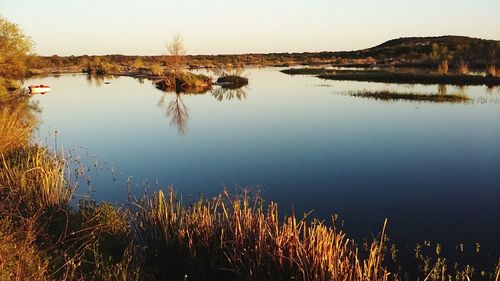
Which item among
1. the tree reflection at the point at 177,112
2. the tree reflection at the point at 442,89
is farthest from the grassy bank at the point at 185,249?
the tree reflection at the point at 442,89

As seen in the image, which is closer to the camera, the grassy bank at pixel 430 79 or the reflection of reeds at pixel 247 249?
the reflection of reeds at pixel 247 249

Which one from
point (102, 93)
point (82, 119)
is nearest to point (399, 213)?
point (82, 119)

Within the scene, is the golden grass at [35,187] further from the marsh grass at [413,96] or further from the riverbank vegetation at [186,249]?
the marsh grass at [413,96]

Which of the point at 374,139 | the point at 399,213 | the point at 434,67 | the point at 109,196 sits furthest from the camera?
the point at 434,67

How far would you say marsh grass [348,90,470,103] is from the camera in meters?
27.5

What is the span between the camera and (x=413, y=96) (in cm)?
2964

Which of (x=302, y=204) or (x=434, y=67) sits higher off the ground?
(x=434, y=67)

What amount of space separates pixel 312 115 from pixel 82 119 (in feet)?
43.8

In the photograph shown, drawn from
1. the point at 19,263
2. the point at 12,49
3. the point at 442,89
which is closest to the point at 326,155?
the point at 19,263

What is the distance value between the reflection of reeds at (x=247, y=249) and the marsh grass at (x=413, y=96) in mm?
23549

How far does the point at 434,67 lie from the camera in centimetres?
5078

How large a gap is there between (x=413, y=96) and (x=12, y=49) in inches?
1291

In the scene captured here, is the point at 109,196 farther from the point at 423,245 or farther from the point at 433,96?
the point at 433,96

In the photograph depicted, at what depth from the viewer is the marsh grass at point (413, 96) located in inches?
1084
